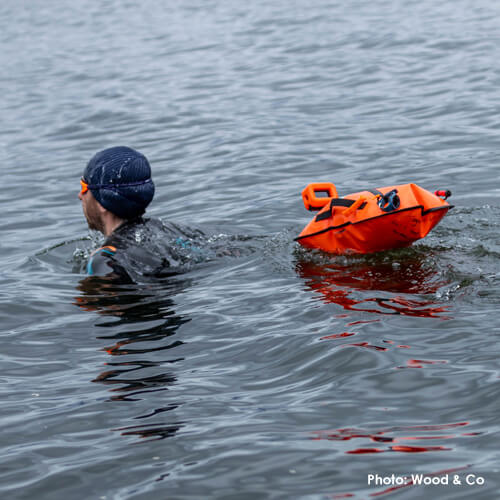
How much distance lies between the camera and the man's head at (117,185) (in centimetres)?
739

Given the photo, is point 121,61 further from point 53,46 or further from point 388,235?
point 388,235

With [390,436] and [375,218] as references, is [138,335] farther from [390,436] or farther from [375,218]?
[390,436]

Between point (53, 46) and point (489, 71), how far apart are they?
14.4 meters

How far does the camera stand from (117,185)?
24.2ft

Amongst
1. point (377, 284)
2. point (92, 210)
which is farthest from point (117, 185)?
point (377, 284)

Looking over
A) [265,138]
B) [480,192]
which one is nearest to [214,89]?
[265,138]

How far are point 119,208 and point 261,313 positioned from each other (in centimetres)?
175

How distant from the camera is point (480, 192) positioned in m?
9.70

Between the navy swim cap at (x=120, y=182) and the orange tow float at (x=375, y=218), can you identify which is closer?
the orange tow float at (x=375, y=218)

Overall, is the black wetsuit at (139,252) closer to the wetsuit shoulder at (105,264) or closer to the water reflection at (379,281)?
the wetsuit shoulder at (105,264)

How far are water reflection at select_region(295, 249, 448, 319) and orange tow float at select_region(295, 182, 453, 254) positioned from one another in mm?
134

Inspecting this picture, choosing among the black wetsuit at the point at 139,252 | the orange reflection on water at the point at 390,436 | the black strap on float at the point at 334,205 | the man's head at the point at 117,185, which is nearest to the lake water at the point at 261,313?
the orange reflection on water at the point at 390,436

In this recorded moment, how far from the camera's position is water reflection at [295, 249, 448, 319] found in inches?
244

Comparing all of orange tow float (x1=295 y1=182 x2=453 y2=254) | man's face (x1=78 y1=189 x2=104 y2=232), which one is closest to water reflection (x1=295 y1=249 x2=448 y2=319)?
orange tow float (x1=295 y1=182 x2=453 y2=254)
